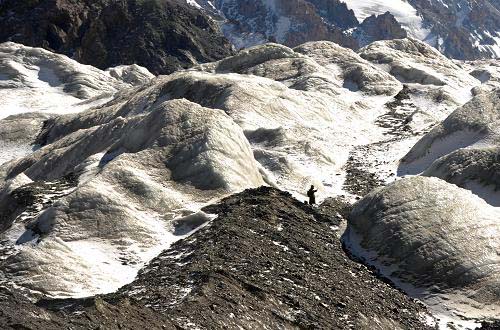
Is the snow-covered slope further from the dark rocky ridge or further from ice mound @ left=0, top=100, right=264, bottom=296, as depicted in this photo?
the dark rocky ridge

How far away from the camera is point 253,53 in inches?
3979

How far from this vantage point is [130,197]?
129 ft

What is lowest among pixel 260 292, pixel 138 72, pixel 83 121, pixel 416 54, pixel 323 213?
Result: pixel 138 72

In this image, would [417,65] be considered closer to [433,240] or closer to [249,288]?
[433,240]

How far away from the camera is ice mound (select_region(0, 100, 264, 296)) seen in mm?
31531

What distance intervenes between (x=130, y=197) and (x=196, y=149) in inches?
259

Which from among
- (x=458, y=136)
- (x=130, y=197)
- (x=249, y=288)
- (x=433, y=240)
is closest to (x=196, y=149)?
(x=130, y=197)

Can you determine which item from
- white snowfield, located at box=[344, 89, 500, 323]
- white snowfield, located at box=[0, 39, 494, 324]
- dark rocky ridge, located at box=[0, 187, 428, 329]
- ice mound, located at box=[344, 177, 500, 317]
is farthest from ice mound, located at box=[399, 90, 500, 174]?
dark rocky ridge, located at box=[0, 187, 428, 329]

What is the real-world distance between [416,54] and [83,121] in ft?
217

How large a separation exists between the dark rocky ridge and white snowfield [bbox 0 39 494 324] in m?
2.39

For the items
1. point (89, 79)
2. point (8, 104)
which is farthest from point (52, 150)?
point (89, 79)

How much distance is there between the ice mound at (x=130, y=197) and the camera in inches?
1241

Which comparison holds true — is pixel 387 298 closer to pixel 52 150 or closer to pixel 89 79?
pixel 52 150

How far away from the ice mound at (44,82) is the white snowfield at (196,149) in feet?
70.1
